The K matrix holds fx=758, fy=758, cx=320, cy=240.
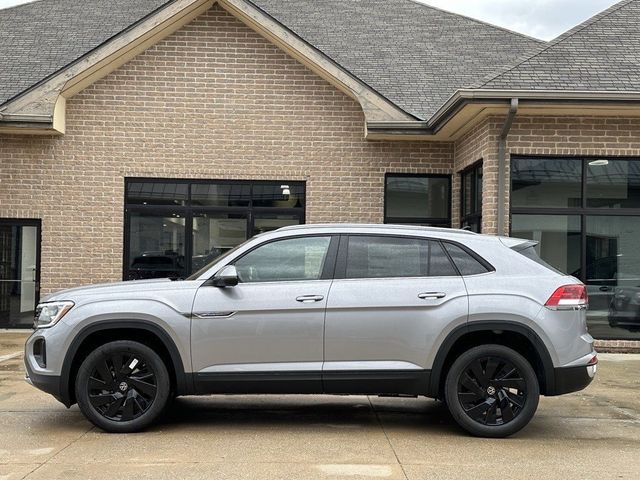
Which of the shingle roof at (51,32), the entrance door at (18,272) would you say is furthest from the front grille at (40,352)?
the shingle roof at (51,32)

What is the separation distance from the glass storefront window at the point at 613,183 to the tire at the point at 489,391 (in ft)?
18.5

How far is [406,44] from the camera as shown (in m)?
16.0

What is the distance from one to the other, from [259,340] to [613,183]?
23.4 feet

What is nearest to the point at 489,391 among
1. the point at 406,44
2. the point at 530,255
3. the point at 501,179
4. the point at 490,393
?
the point at 490,393

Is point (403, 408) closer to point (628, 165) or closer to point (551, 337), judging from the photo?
point (551, 337)

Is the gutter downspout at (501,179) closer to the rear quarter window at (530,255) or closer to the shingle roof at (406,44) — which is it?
the shingle roof at (406,44)

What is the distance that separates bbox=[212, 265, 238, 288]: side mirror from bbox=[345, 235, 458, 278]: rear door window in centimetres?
96

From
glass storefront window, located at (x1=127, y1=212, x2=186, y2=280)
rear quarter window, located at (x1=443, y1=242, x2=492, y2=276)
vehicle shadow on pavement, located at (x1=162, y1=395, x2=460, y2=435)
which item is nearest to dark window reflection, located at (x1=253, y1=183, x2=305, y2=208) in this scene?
glass storefront window, located at (x1=127, y1=212, x2=186, y2=280)

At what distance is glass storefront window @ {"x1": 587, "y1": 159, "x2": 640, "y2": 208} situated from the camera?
36.7 feet

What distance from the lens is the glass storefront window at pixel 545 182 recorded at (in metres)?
11.2

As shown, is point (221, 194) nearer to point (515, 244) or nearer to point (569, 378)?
point (515, 244)

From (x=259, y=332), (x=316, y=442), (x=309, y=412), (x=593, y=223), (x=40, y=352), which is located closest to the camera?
(x=316, y=442)

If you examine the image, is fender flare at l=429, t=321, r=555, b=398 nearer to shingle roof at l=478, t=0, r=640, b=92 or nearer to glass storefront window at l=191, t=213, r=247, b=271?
shingle roof at l=478, t=0, r=640, b=92

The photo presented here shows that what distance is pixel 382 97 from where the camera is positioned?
1268 centimetres
